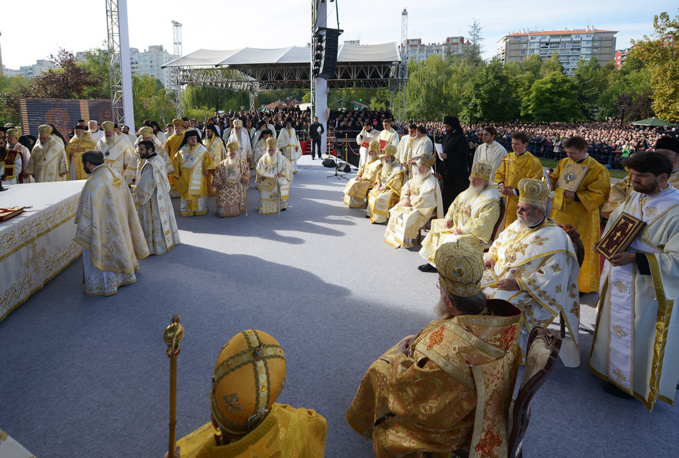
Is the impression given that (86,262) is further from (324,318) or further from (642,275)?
(642,275)

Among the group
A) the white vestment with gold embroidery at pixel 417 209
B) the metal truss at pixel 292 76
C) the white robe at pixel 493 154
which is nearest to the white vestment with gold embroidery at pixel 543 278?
the white vestment with gold embroidery at pixel 417 209

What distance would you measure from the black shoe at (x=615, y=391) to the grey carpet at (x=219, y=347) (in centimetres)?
4

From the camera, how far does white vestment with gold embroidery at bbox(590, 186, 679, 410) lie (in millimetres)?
2873

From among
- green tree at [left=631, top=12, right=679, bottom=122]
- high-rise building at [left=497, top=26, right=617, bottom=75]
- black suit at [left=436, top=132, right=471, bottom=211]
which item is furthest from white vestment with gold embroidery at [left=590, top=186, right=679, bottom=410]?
high-rise building at [left=497, top=26, right=617, bottom=75]

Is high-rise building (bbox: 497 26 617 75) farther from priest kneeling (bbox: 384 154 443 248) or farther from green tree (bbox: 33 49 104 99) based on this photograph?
priest kneeling (bbox: 384 154 443 248)

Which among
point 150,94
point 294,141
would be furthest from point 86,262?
point 150,94

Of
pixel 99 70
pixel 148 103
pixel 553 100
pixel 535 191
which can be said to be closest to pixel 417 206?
pixel 535 191

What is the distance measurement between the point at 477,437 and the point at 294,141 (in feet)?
40.5

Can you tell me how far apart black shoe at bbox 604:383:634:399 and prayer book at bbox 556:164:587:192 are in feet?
7.17

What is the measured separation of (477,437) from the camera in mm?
1949

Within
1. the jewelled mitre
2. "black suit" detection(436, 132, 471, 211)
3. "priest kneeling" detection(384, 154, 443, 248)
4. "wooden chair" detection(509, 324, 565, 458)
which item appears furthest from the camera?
"black suit" detection(436, 132, 471, 211)

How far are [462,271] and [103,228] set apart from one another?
13.5ft

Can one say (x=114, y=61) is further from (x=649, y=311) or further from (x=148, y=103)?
(x=148, y=103)

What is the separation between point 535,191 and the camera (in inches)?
131
